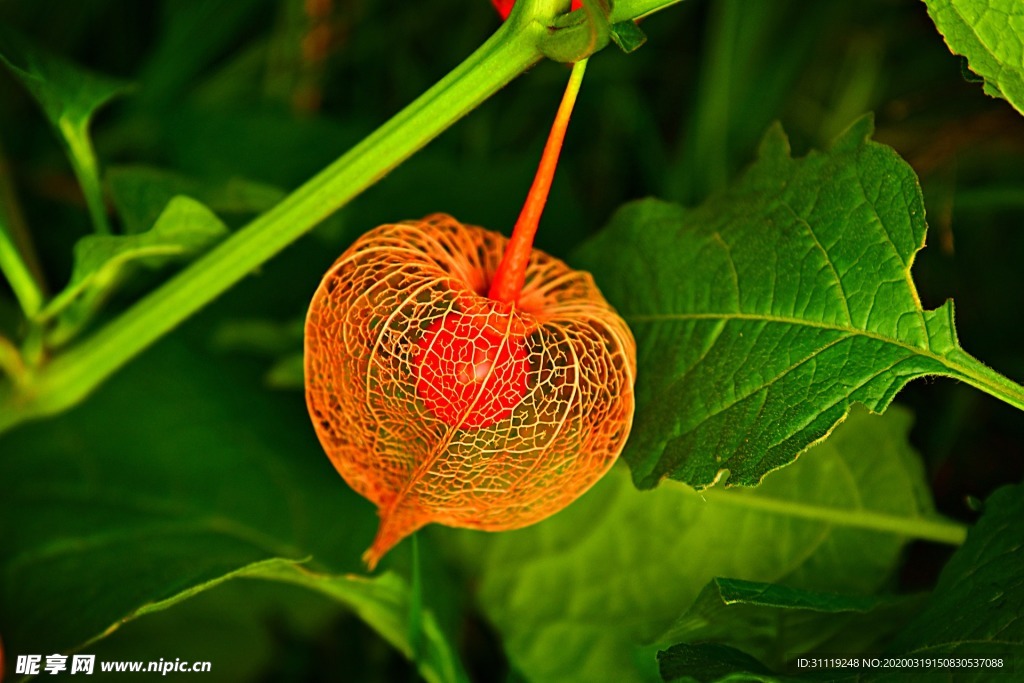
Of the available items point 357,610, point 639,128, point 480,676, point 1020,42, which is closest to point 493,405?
point 357,610

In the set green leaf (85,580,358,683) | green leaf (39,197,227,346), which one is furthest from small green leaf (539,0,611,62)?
green leaf (85,580,358,683)

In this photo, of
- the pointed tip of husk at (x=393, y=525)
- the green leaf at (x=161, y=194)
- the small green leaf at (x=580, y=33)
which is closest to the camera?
the small green leaf at (x=580, y=33)

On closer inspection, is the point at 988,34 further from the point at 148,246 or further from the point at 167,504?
the point at 167,504

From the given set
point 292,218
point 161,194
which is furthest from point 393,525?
point 161,194

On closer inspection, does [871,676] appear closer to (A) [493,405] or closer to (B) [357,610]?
(A) [493,405]

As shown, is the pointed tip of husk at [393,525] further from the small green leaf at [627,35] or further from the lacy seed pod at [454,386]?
the small green leaf at [627,35]

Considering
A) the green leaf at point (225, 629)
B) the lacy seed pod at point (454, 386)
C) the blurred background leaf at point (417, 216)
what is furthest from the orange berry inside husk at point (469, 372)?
the green leaf at point (225, 629)
